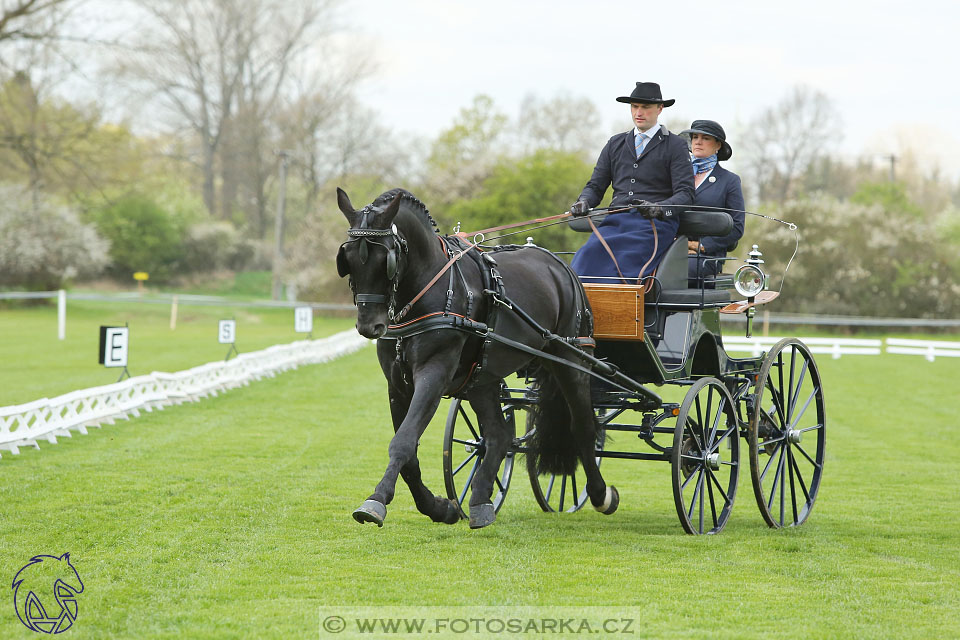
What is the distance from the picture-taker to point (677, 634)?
13.9 ft

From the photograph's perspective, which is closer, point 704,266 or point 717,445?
point 717,445

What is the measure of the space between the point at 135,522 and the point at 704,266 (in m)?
4.25

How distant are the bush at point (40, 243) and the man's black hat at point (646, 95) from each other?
121ft

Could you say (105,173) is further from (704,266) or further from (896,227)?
(704,266)

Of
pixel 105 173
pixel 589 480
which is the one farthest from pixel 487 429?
pixel 105 173

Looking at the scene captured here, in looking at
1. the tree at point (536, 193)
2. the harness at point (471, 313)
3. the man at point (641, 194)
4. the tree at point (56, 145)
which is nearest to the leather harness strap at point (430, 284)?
the harness at point (471, 313)

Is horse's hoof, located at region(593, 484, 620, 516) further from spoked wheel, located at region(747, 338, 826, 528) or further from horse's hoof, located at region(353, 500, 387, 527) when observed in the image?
horse's hoof, located at region(353, 500, 387, 527)

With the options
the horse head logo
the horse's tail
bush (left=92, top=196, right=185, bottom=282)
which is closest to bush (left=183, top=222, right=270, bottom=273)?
bush (left=92, top=196, right=185, bottom=282)

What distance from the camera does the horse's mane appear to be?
17.3 feet

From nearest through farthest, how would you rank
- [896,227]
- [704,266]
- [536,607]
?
[536,607], [704,266], [896,227]

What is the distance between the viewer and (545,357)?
5902mm

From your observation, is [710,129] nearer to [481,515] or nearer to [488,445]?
[488,445]

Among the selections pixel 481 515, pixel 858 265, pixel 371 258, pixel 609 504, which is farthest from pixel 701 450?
pixel 858 265

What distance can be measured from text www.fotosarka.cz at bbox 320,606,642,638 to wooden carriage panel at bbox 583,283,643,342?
7.14 feet
